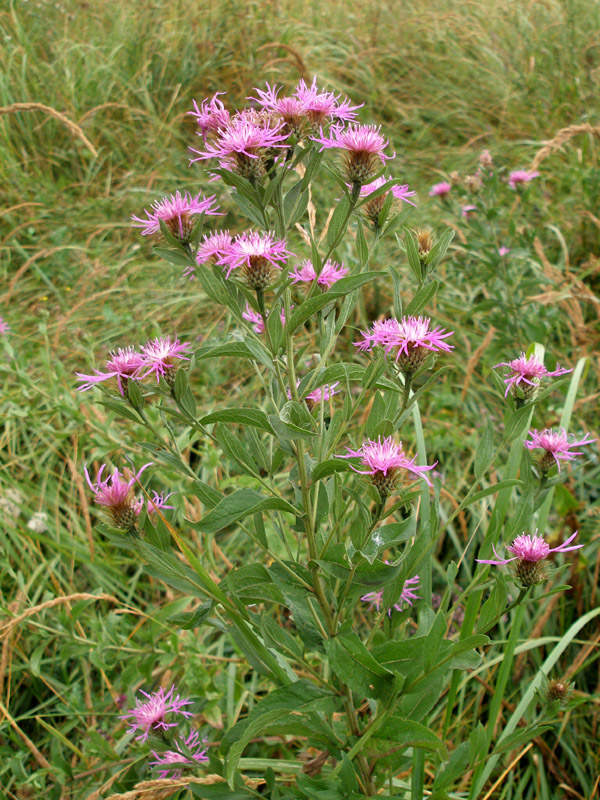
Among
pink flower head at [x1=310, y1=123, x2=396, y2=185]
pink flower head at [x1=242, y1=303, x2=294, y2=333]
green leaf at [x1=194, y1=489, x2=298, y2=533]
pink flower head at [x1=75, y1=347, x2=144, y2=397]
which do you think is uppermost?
pink flower head at [x1=310, y1=123, x2=396, y2=185]

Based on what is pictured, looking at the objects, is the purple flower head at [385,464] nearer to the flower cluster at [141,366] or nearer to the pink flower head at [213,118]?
the flower cluster at [141,366]

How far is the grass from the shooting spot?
4.83 ft

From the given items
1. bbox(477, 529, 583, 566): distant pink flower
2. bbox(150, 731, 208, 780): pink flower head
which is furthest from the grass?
bbox(477, 529, 583, 566): distant pink flower

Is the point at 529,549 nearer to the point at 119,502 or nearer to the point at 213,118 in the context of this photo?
the point at 119,502

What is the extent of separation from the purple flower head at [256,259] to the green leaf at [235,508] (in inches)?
9.4

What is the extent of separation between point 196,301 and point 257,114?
1965mm

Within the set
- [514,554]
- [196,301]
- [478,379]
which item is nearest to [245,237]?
[514,554]

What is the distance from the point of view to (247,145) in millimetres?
772

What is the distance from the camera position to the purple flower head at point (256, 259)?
0.81m

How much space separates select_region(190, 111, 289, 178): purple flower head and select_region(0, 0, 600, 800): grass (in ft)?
2.69

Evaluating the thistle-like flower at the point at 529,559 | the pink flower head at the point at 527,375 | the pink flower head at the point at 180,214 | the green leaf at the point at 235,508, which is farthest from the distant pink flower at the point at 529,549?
the pink flower head at the point at 180,214

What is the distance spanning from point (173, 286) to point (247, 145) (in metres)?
2.23

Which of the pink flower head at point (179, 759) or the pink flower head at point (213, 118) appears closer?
the pink flower head at point (213, 118)

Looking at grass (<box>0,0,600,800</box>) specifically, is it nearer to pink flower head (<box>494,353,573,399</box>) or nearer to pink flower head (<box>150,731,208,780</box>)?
pink flower head (<box>150,731,208,780</box>)
